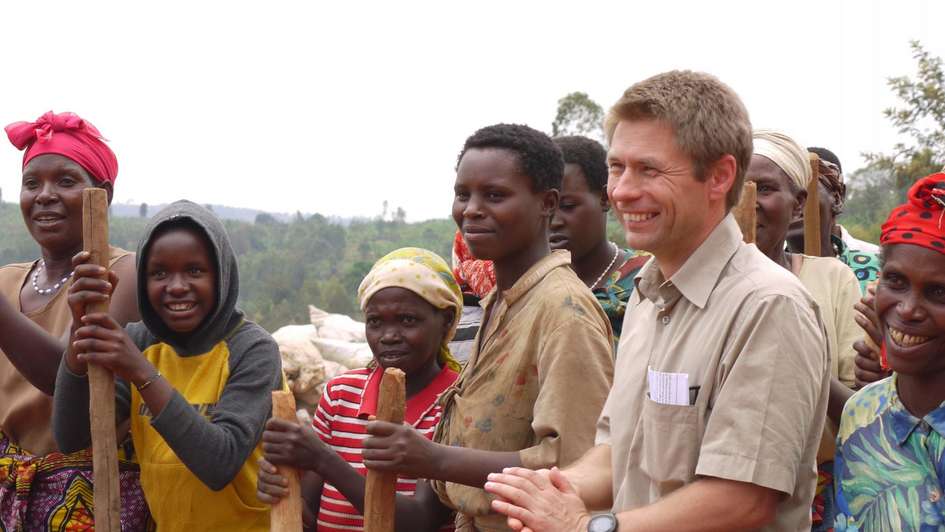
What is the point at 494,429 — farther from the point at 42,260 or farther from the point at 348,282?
the point at 348,282

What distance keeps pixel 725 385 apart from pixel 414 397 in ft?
5.62

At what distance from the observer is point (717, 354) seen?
7.31 ft

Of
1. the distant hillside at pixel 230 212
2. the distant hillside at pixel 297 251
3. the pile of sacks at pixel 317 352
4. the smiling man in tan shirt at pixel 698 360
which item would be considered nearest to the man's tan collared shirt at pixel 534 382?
the smiling man in tan shirt at pixel 698 360

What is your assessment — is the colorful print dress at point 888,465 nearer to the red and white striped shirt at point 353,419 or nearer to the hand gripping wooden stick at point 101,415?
the red and white striped shirt at point 353,419

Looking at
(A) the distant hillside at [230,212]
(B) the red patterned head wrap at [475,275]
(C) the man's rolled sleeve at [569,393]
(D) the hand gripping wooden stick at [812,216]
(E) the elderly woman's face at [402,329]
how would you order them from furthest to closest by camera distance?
(A) the distant hillside at [230,212] → (B) the red patterned head wrap at [475,275] → (D) the hand gripping wooden stick at [812,216] → (E) the elderly woman's face at [402,329] → (C) the man's rolled sleeve at [569,393]

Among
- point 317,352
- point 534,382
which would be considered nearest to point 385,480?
point 534,382

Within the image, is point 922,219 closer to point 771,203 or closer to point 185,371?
point 771,203

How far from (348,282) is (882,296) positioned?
21.9 metres

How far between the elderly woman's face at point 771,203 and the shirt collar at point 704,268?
1.38 meters

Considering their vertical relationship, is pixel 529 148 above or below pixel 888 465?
above

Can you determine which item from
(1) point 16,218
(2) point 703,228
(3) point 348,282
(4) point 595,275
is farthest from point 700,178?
(3) point 348,282

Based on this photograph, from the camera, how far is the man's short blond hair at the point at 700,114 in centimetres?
234

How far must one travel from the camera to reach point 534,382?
3.08 metres

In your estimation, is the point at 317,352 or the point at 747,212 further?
the point at 317,352
